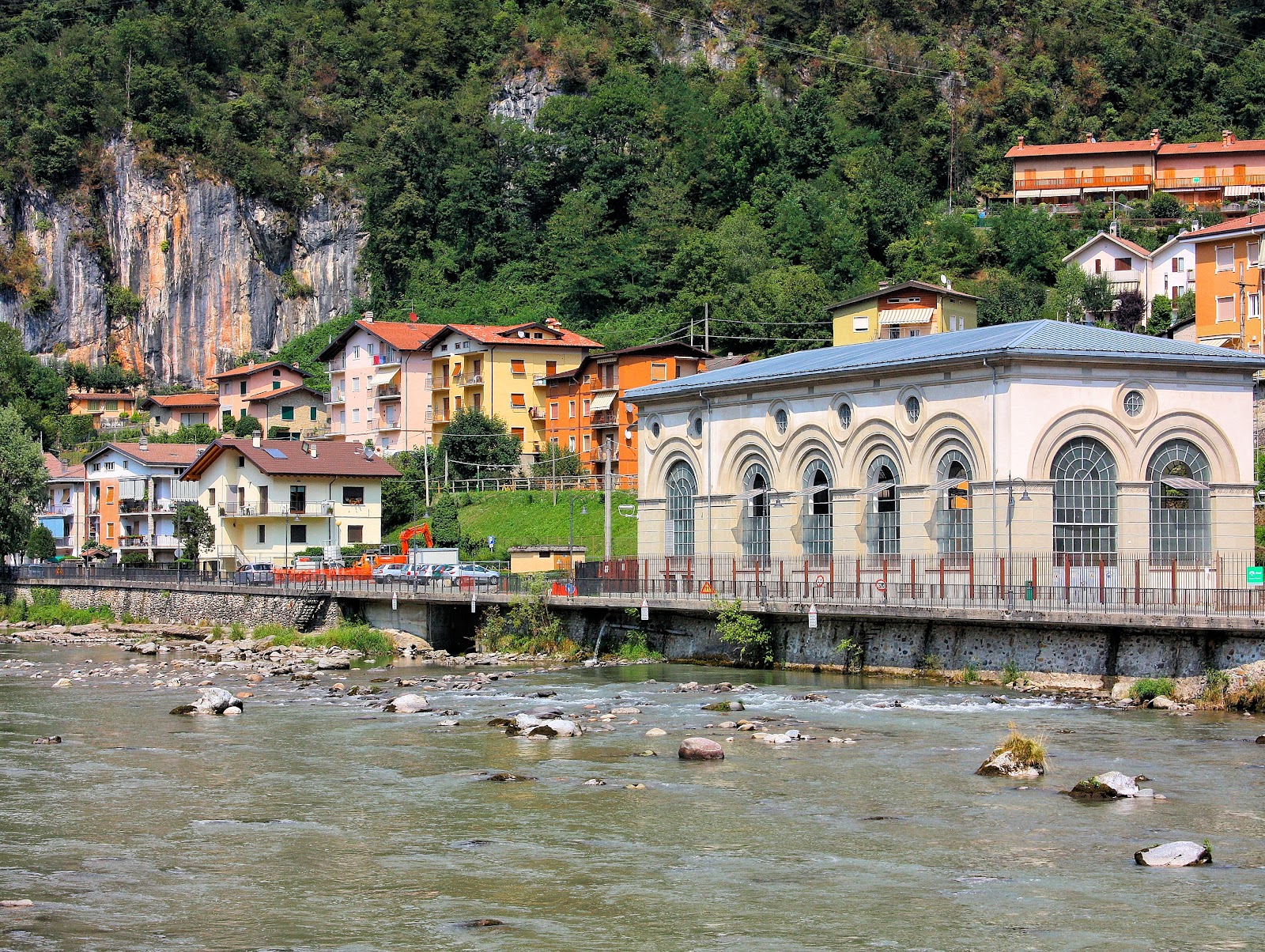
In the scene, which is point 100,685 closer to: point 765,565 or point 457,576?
point 457,576

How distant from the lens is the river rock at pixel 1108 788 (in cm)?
2398

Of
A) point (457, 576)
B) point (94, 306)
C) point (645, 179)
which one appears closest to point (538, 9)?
point (645, 179)

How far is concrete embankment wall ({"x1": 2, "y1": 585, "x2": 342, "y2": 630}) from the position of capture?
5469cm

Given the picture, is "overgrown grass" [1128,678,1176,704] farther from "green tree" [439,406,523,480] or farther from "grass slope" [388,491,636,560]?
"green tree" [439,406,523,480]

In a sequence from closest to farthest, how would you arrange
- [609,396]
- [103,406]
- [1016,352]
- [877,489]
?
[1016,352]
[877,489]
[609,396]
[103,406]

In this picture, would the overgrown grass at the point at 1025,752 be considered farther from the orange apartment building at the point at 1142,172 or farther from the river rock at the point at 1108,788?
the orange apartment building at the point at 1142,172

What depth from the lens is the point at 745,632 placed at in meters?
41.8

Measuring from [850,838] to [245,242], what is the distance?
109 metres

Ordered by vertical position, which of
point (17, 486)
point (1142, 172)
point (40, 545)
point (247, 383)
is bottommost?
point (40, 545)

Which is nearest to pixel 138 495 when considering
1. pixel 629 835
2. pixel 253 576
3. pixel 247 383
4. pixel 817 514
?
pixel 247 383

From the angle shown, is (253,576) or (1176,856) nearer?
(1176,856)

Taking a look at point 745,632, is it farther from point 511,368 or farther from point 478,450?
point 511,368

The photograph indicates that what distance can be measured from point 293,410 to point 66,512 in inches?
646

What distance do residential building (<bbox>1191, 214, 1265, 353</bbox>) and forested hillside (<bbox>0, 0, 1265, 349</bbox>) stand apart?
10.3m
